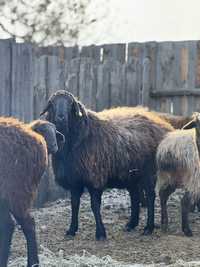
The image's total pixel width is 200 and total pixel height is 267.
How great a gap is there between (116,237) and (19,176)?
2.42m

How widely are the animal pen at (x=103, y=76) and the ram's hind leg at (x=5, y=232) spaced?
3396 mm

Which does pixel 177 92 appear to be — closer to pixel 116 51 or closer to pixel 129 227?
pixel 116 51

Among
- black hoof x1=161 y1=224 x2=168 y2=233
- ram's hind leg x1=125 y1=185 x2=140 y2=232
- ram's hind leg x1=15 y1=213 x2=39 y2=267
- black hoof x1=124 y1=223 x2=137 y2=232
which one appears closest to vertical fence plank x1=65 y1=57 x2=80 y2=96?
ram's hind leg x1=125 y1=185 x2=140 y2=232

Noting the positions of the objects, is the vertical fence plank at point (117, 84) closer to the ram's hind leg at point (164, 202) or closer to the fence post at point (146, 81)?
the fence post at point (146, 81)

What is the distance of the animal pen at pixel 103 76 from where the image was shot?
432 inches

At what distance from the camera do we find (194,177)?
30.8 ft

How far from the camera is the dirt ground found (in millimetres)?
8500

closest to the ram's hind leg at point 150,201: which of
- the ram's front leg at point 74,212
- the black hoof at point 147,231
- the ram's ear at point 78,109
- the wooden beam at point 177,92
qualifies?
the black hoof at point 147,231

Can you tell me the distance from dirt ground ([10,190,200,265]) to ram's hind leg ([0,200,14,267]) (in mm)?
555

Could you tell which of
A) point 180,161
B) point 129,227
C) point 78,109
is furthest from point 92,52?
point 129,227

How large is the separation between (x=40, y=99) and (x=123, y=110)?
1.37 m

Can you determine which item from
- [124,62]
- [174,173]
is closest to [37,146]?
[174,173]

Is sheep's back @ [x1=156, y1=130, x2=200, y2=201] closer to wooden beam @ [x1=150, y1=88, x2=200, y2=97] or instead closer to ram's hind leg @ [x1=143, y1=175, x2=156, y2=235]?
ram's hind leg @ [x1=143, y1=175, x2=156, y2=235]

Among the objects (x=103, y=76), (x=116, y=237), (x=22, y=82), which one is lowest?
(x=116, y=237)
